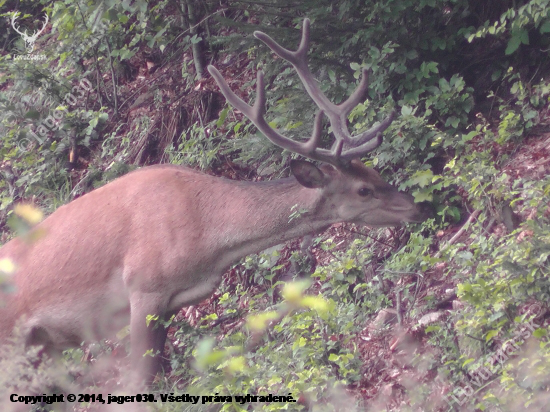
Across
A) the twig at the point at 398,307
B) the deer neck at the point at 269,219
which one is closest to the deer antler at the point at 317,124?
the deer neck at the point at 269,219

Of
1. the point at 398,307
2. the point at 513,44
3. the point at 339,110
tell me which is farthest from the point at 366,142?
the point at 513,44

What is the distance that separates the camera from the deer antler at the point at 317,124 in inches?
249

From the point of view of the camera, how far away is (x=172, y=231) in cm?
645

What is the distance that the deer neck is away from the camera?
21.6 feet

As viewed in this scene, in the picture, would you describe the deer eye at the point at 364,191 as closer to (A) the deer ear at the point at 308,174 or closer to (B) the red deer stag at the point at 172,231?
(B) the red deer stag at the point at 172,231

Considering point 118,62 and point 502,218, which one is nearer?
point 502,218

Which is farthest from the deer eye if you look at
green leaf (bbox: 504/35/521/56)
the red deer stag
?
green leaf (bbox: 504/35/521/56)

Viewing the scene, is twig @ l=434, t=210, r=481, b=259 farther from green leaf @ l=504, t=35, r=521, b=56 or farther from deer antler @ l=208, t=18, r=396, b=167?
green leaf @ l=504, t=35, r=521, b=56

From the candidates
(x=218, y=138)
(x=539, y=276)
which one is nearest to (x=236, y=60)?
(x=218, y=138)

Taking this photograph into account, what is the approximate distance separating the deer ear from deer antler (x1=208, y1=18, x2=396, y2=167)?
3.7 inches

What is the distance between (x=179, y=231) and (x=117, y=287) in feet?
2.54

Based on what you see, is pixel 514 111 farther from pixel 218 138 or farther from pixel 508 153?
pixel 218 138

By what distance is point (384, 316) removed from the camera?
20.7 ft

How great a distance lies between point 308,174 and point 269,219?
0.54 meters
